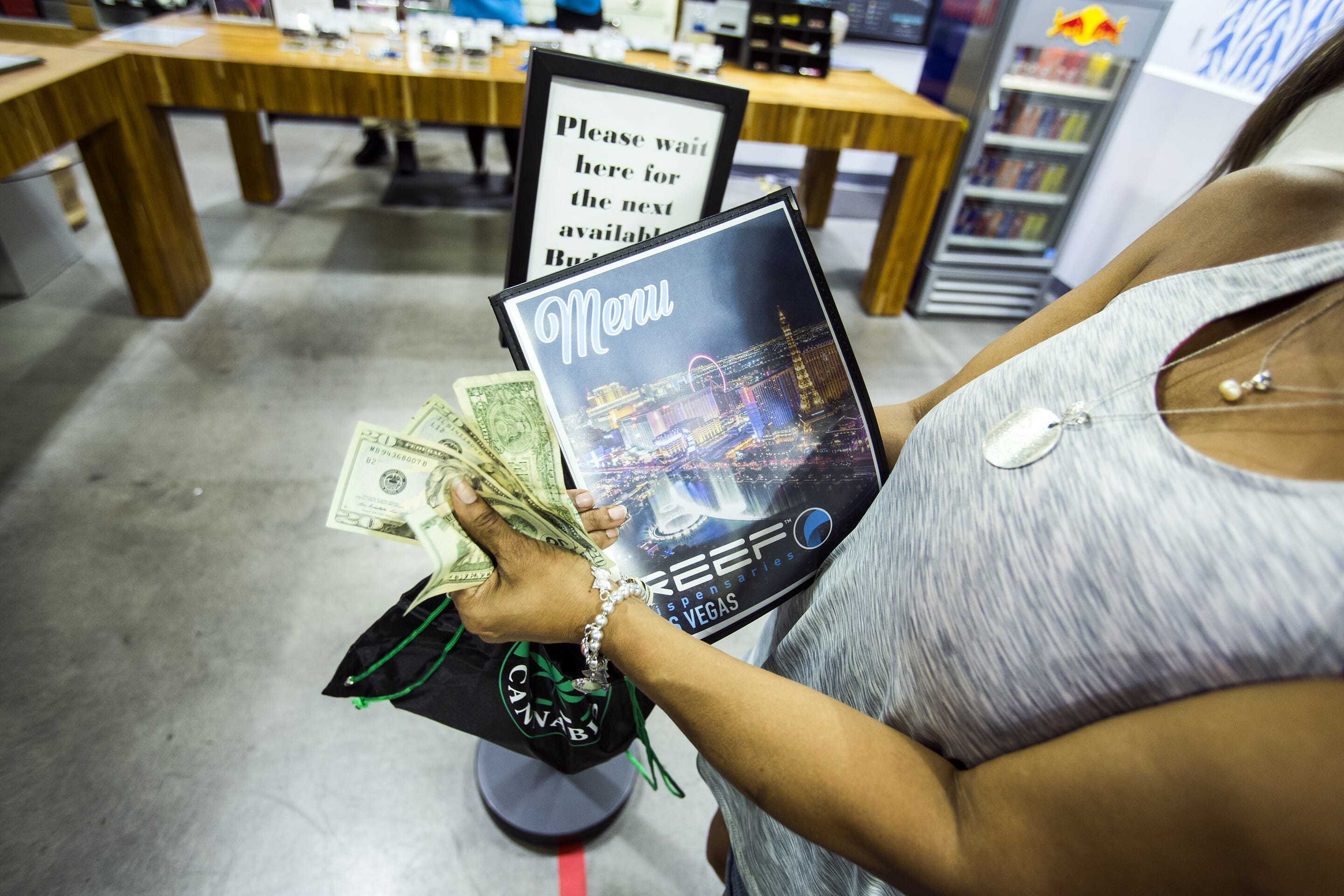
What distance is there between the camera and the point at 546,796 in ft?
4.81

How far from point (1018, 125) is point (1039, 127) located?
12 centimetres

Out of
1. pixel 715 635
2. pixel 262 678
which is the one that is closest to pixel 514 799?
pixel 262 678

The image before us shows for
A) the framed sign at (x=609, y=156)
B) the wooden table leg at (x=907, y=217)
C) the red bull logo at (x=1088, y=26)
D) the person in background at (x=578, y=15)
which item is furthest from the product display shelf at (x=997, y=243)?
the framed sign at (x=609, y=156)

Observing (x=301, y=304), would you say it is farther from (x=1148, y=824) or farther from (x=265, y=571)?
(x=1148, y=824)

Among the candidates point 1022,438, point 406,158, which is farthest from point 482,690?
point 406,158

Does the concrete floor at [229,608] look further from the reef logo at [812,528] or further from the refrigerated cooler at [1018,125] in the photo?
the reef logo at [812,528]

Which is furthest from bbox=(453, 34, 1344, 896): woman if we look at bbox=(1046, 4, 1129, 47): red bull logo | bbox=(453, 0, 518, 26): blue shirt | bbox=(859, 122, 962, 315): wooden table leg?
bbox=(453, 0, 518, 26): blue shirt

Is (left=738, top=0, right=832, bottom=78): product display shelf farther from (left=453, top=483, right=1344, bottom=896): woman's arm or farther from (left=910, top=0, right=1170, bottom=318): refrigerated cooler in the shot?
(left=453, top=483, right=1344, bottom=896): woman's arm

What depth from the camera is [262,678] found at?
169cm

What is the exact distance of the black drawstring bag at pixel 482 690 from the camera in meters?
0.94

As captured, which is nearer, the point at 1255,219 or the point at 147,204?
the point at 1255,219

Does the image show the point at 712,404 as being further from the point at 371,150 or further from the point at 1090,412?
the point at 371,150

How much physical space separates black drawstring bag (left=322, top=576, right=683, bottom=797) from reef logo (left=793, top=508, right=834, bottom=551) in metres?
0.32

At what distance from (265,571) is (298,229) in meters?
2.65
